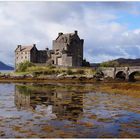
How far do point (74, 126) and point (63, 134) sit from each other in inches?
73.1

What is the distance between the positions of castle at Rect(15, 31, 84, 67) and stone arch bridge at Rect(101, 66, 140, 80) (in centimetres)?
1044

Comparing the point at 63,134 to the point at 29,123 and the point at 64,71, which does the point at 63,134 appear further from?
the point at 64,71

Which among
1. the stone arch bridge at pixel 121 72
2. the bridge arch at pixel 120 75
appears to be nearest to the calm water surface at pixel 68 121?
the stone arch bridge at pixel 121 72

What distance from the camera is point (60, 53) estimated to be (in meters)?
79.2

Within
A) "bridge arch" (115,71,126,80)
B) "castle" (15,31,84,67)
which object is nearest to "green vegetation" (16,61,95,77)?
"bridge arch" (115,71,126,80)

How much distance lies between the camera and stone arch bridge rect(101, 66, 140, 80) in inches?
2579

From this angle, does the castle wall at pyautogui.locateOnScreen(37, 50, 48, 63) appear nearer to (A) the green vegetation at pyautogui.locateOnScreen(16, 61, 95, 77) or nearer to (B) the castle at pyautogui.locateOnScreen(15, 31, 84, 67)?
(B) the castle at pyautogui.locateOnScreen(15, 31, 84, 67)

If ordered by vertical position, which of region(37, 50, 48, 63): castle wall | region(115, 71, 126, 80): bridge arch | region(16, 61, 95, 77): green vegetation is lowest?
region(115, 71, 126, 80): bridge arch

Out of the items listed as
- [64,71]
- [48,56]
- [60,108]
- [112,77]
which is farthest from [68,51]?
[60,108]

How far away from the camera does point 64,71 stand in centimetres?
6962

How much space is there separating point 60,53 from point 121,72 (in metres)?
16.7

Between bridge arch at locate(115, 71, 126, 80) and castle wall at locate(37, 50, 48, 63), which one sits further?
castle wall at locate(37, 50, 48, 63)

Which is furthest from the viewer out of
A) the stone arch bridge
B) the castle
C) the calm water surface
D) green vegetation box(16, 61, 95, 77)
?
the castle

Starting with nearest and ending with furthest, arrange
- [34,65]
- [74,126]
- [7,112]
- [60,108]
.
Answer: [74,126]
[7,112]
[60,108]
[34,65]
